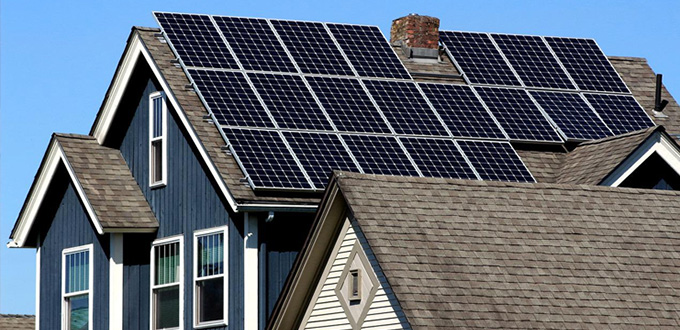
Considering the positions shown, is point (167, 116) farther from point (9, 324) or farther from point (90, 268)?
point (9, 324)

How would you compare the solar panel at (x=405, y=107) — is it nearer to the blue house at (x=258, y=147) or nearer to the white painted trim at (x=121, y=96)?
the blue house at (x=258, y=147)

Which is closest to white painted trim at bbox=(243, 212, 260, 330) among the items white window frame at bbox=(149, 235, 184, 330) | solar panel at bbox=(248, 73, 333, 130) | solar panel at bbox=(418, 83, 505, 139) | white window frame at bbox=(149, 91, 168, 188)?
white window frame at bbox=(149, 235, 184, 330)

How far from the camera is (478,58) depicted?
3441cm

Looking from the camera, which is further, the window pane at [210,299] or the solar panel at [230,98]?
the solar panel at [230,98]

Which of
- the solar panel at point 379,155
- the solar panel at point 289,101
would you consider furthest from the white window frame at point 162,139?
the solar panel at point 379,155

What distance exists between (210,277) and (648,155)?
8.80 m

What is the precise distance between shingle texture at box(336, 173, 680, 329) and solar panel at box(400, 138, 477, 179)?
4.09 metres

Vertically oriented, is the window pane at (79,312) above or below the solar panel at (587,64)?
below

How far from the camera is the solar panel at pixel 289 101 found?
2973 centimetres

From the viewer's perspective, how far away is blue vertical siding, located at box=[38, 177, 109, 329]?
31266mm

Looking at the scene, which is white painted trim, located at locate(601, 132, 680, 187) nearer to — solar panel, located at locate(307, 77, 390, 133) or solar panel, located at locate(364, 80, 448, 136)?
solar panel, located at locate(364, 80, 448, 136)

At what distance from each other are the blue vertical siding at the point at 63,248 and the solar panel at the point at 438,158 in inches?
258

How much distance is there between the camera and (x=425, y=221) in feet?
77.6

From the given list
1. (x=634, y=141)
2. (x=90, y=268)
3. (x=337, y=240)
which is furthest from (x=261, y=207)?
(x=634, y=141)
